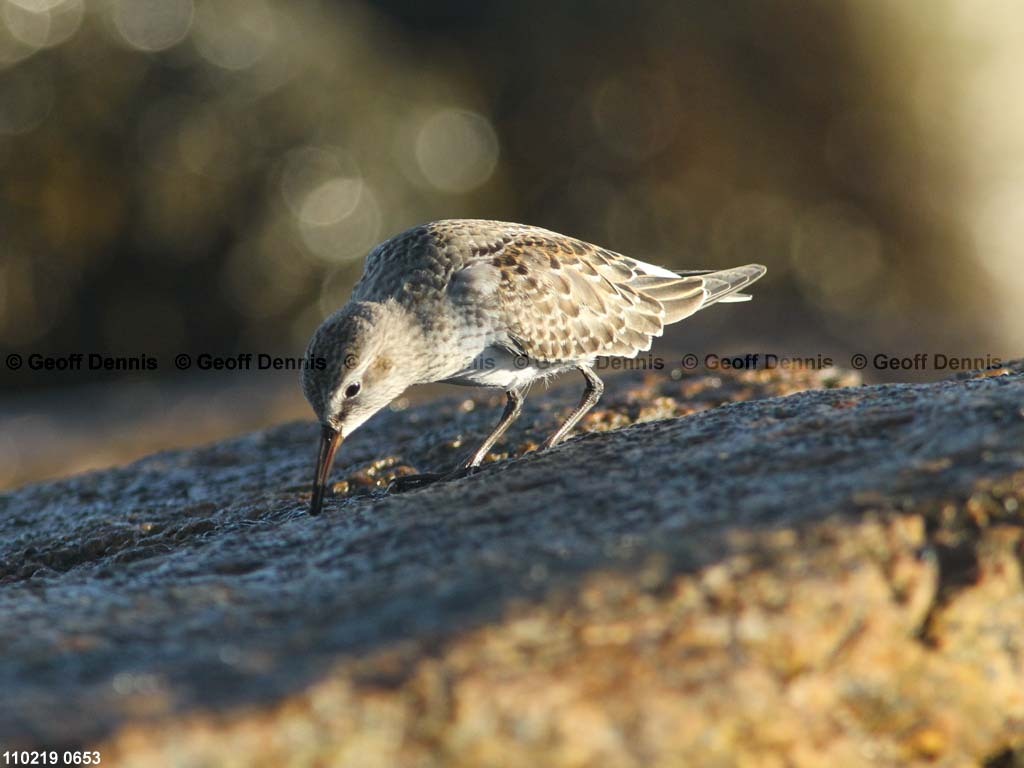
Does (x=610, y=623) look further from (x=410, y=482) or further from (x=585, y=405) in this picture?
(x=585, y=405)

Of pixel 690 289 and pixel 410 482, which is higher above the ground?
pixel 690 289

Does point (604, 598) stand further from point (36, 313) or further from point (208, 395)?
point (36, 313)

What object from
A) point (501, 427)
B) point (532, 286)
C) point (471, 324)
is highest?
point (532, 286)

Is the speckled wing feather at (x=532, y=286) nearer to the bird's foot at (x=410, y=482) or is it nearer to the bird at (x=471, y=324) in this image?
the bird at (x=471, y=324)

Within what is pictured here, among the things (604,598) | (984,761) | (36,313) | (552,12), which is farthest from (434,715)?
(552,12)

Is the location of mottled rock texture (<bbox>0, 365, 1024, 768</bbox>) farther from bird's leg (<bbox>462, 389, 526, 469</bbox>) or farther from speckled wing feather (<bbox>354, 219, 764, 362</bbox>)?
speckled wing feather (<bbox>354, 219, 764, 362</bbox>)

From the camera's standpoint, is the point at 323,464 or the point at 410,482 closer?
the point at 323,464

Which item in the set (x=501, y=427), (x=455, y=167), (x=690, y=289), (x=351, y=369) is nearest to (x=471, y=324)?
(x=501, y=427)
